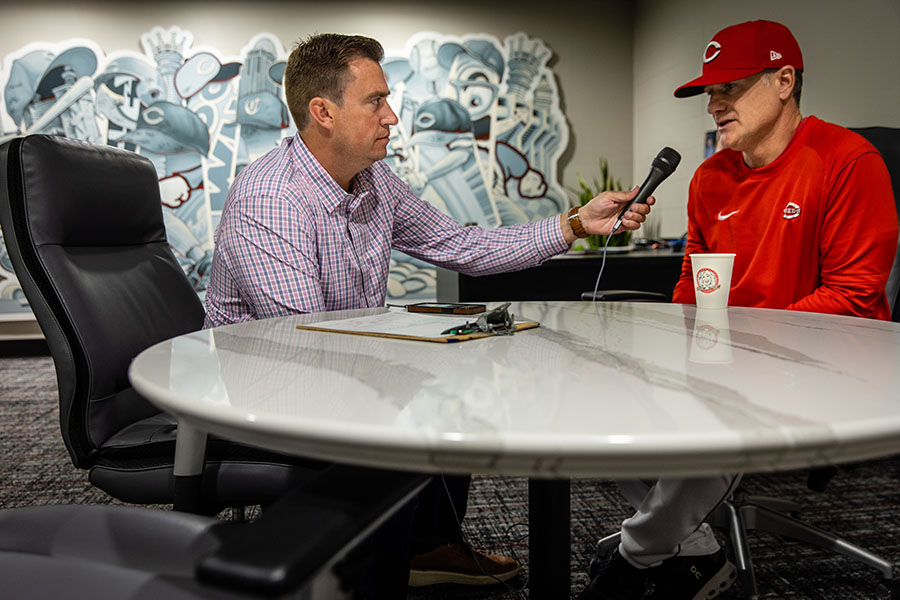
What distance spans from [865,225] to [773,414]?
129 cm

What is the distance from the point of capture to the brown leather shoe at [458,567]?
1.73 meters

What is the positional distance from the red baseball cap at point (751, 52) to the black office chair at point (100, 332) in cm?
145

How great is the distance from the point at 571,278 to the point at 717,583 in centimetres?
195

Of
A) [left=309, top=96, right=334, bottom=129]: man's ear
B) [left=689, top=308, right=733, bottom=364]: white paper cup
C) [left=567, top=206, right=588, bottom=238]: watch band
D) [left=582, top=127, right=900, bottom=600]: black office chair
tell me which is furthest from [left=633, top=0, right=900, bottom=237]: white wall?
[left=309, top=96, right=334, bottom=129]: man's ear

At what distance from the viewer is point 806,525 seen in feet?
5.89

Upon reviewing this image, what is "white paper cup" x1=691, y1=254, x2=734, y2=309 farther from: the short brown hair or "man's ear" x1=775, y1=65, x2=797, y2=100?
the short brown hair

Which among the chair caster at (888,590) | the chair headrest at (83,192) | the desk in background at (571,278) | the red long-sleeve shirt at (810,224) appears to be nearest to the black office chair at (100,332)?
the chair headrest at (83,192)

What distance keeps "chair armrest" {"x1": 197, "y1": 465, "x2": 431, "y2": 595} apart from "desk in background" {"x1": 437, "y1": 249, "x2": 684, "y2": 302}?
100 inches

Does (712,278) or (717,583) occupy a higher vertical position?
(712,278)

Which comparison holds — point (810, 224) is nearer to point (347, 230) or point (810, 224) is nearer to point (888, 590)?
point (888, 590)

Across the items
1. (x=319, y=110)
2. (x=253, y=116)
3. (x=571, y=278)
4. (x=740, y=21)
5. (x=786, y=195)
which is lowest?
(x=571, y=278)

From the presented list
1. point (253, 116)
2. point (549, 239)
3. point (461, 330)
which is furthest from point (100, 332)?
point (253, 116)

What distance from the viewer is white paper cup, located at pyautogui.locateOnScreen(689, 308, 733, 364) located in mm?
889

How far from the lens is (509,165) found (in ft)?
18.1
